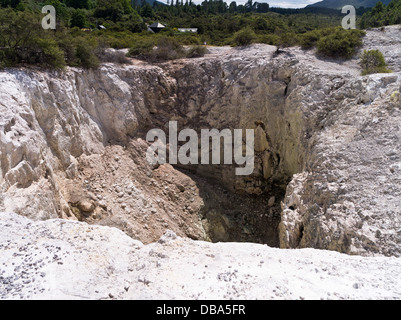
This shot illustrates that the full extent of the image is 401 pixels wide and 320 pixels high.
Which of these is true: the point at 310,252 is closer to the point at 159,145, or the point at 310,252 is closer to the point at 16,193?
the point at 16,193

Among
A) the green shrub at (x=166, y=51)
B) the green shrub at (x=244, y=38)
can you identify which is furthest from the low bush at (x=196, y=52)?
the green shrub at (x=244, y=38)

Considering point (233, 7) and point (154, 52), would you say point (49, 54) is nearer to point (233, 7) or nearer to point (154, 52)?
point (154, 52)

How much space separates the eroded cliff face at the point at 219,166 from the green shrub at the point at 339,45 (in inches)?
38.2

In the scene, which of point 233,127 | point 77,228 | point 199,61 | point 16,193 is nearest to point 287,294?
point 77,228

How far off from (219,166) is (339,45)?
7.65 metres

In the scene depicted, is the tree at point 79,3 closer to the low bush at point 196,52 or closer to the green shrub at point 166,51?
the green shrub at point 166,51

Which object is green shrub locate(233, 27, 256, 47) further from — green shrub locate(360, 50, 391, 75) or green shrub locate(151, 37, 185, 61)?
green shrub locate(360, 50, 391, 75)

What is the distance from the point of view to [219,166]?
13531 mm

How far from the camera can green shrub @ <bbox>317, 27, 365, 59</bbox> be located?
12625 mm

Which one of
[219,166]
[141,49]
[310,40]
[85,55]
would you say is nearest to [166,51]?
[141,49]

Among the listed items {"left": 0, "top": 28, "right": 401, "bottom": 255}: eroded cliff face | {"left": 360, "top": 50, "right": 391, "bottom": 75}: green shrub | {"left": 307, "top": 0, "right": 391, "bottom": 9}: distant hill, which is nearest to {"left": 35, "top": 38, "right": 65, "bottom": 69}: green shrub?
{"left": 0, "top": 28, "right": 401, "bottom": 255}: eroded cliff face

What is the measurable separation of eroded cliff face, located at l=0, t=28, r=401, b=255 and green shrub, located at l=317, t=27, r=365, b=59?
3.18ft

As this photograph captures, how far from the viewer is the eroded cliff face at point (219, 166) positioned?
664 centimetres
